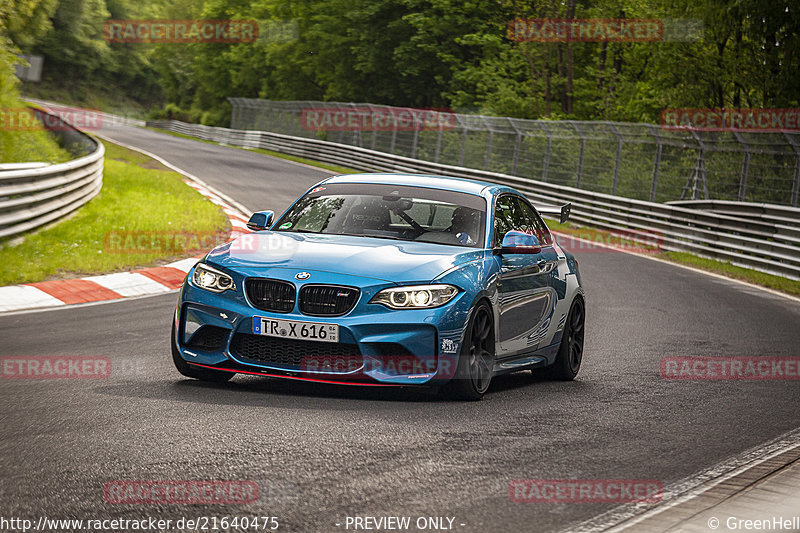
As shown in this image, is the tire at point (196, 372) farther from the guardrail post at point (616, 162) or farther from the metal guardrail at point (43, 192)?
the guardrail post at point (616, 162)

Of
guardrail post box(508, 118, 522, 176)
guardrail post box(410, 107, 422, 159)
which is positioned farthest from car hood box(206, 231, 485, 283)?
guardrail post box(410, 107, 422, 159)

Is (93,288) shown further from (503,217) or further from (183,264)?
(503,217)

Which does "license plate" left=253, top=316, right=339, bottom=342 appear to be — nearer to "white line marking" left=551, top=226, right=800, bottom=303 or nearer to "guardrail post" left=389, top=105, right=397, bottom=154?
"white line marking" left=551, top=226, right=800, bottom=303

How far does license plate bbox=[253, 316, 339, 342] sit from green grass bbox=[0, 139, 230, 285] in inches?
264

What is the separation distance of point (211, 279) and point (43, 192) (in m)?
9.42

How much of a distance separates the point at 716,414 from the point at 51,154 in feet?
65.9

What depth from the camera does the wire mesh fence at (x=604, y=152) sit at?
73.9ft

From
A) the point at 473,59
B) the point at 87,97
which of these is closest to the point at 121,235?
the point at 473,59

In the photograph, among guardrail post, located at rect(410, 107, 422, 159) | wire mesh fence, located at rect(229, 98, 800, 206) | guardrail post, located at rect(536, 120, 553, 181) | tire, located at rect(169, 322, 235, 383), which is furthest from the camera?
guardrail post, located at rect(410, 107, 422, 159)

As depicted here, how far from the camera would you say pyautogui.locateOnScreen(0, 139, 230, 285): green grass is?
43.8 feet

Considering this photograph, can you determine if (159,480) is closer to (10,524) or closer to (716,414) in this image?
(10,524)

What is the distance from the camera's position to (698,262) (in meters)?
21.6

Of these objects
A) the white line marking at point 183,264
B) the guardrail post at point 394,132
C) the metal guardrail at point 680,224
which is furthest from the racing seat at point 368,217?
the guardrail post at point 394,132

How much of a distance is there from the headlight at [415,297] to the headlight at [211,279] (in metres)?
0.93
